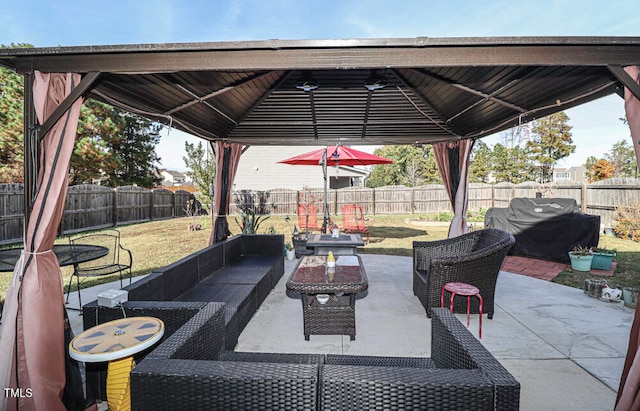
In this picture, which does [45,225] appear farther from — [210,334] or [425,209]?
[425,209]

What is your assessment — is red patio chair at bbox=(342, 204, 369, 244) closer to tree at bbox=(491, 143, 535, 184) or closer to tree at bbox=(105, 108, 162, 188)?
tree at bbox=(105, 108, 162, 188)

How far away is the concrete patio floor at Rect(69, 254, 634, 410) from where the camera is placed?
8.13ft

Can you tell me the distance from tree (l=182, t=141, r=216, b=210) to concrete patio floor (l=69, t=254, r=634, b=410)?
745cm

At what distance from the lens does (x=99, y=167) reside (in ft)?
42.7

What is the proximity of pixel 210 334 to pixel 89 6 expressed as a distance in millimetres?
7302

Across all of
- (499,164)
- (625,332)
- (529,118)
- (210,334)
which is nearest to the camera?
(210,334)

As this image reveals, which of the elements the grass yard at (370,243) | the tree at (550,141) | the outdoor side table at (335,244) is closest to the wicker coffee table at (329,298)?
the outdoor side table at (335,244)

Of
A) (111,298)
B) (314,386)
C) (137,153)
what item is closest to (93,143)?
(137,153)

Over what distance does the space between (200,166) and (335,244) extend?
8739 mm

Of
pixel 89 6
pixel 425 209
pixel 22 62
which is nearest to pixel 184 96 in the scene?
pixel 22 62

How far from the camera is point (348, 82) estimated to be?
4.07 m

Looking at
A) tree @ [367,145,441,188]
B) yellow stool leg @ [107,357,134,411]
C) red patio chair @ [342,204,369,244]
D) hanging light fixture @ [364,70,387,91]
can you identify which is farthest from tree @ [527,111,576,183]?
yellow stool leg @ [107,357,134,411]

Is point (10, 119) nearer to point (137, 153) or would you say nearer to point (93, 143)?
point (93, 143)

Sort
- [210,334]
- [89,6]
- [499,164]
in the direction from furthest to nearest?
[499,164]
[89,6]
[210,334]
